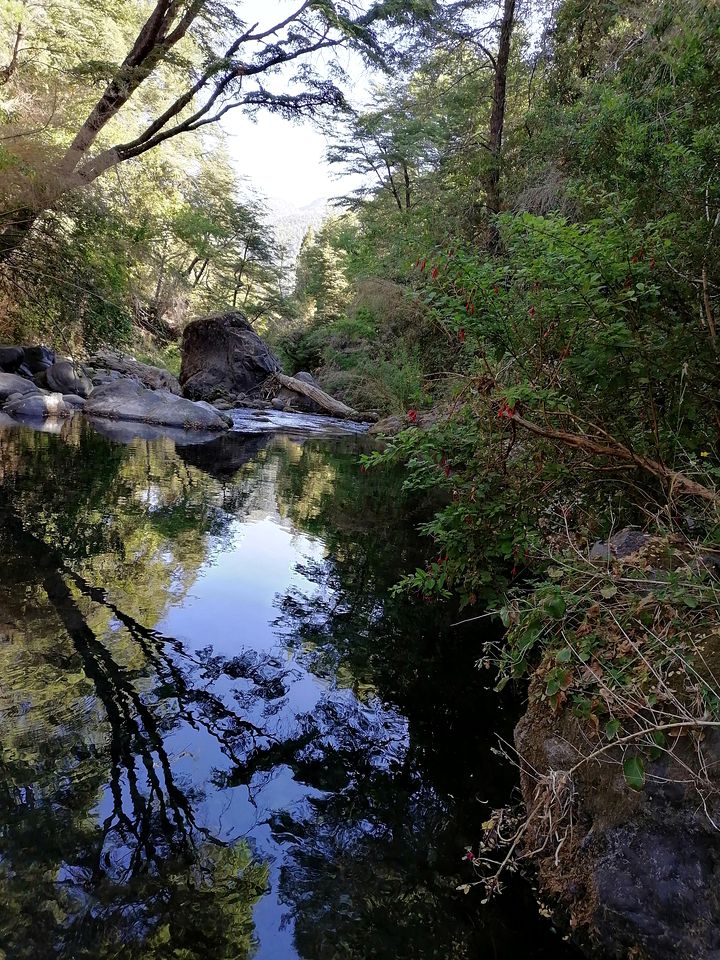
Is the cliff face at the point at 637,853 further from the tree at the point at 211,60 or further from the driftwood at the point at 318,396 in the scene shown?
the driftwood at the point at 318,396

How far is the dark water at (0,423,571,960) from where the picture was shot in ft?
8.07

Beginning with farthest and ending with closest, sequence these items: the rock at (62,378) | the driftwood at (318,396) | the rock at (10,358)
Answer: the driftwood at (318,396) < the rock at (62,378) < the rock at (10,358)

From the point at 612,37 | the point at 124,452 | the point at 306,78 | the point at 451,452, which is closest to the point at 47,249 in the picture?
the point at 124,452

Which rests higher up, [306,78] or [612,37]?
[306,78]

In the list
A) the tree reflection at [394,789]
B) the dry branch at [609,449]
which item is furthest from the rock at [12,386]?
the dry branch at [609,449]

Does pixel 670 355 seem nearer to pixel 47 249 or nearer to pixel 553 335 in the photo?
pixel 553 335

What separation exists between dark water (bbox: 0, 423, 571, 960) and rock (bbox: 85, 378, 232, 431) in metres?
12.1

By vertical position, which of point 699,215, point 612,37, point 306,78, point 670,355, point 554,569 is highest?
point 306,78

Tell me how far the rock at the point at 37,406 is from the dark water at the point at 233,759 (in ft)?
37.3

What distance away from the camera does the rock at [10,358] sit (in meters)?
18.6

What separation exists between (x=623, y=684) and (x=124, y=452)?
12.6 m

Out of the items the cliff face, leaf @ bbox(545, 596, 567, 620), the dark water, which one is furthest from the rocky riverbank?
the cliff face

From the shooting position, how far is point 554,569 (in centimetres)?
275

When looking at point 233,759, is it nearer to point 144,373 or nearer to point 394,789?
point 394,789
